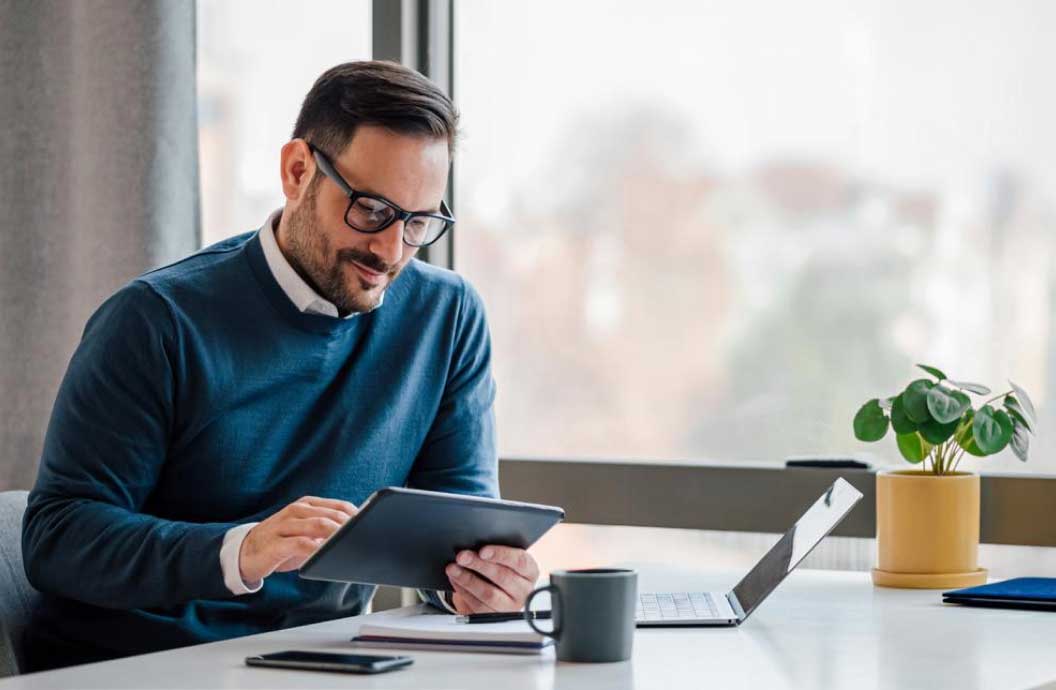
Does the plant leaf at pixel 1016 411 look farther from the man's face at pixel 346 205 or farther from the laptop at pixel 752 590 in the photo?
the man's face at pixel 346 205

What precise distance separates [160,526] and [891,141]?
4.52ft

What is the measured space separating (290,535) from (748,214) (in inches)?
48.0

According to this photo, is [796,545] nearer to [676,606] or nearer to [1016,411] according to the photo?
[676,606]

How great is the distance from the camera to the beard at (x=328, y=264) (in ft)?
6.35

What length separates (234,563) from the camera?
62.6 inches

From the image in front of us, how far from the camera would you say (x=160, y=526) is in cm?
167

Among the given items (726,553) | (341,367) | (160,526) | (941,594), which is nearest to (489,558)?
(160,526)

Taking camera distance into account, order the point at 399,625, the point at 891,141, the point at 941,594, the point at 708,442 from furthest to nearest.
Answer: the point at 708,442 < the point at 891,141 < the point at 941,594 < the point at 399,625

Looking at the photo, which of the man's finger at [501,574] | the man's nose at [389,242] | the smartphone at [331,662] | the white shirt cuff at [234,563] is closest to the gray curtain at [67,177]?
the man's nose at [389,242]

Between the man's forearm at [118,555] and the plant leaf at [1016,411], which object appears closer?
the man's forearm at [118,555]

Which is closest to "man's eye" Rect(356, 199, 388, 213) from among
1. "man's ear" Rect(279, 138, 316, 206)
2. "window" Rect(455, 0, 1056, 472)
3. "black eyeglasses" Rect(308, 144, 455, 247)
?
"black eyeglasses" Rect(308, 144, 455, 247)

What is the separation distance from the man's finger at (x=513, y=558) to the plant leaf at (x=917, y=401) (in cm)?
65

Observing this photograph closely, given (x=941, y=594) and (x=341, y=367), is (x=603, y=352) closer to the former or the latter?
(x=341, y=367)

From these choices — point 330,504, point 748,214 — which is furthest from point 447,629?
point 748,214
